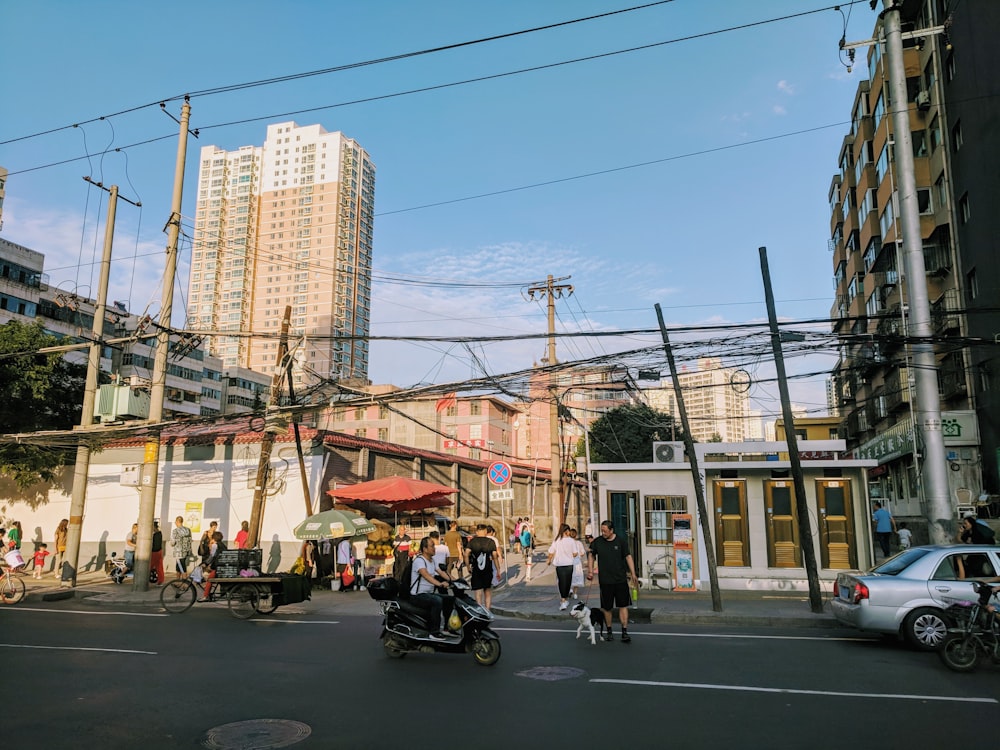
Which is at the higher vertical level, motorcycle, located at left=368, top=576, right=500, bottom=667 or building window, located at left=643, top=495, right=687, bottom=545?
building window, located at left=643, top=495, right=687, bottom=545

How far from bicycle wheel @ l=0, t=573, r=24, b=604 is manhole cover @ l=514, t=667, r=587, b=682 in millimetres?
15004

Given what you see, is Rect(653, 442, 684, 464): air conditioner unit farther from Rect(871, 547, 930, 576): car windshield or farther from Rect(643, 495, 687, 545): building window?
Rect(871, 547, 930, 576): car windshield

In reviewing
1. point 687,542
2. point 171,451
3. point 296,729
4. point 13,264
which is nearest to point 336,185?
point 13,264

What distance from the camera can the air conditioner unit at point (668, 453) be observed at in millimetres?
19047

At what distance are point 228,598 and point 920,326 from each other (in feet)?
48.5

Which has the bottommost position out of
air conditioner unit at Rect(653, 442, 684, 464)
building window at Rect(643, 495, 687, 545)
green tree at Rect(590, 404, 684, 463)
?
building window at Rect(643, 495, 687, 545)

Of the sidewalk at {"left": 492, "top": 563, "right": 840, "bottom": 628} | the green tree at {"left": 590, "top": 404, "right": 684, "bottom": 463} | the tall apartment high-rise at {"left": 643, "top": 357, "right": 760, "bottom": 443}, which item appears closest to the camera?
the sidewalk at {"left": 492, "top": 563, "right": 840, "bottom": 628}

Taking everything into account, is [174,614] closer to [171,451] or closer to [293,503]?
[293,503]

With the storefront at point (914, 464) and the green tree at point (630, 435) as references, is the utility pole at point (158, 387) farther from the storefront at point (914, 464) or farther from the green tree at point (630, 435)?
the green tree at point (630, 435)

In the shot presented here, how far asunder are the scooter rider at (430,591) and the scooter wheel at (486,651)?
1.70ft

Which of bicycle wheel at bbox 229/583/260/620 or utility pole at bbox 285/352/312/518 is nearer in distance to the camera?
bicycle wheel at bbox 229/583/260/620

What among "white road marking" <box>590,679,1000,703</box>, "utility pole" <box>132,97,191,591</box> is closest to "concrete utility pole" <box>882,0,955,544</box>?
"white road marking" <box>590,679,1000,703</box>

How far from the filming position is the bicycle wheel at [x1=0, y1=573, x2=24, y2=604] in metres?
17.6

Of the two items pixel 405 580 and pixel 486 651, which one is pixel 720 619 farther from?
pixel 405 580
